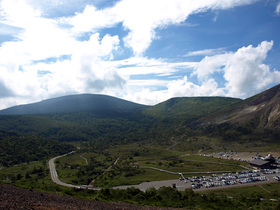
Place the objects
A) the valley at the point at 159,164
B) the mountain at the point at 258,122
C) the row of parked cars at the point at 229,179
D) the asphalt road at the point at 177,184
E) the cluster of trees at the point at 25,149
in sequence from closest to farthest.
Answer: the valley at the point at 159,164 → the asphalt road at the point at 177,184 → the row of parked cars at the point at 229,179 → the cluster of trees at the point at 25,149 → the mountain at the point at 258,122

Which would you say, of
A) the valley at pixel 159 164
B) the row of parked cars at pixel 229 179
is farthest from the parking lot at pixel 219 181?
the valley at pixel 159 164

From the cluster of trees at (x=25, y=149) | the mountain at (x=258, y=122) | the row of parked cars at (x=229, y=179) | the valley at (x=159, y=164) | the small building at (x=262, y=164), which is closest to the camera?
the valley at (x=159, y=164)

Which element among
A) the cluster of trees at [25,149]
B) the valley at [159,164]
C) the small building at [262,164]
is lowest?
the small building at [262,164]

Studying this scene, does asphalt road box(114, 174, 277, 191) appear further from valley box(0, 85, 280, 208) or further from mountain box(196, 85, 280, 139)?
mountain box(196, 85, 280, 139)

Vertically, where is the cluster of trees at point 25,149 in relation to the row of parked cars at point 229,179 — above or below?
above

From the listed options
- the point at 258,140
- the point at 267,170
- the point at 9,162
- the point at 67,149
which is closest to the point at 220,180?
the point at 267,170

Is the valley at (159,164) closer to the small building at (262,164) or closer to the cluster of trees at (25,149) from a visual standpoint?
the cluster of trees at (25,149)

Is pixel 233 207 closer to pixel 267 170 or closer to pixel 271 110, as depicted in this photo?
pixel 267 170

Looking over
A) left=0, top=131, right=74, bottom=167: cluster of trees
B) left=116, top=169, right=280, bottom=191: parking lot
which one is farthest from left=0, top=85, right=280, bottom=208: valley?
left=116, top=169, right=280, bottom=191: parking lot
